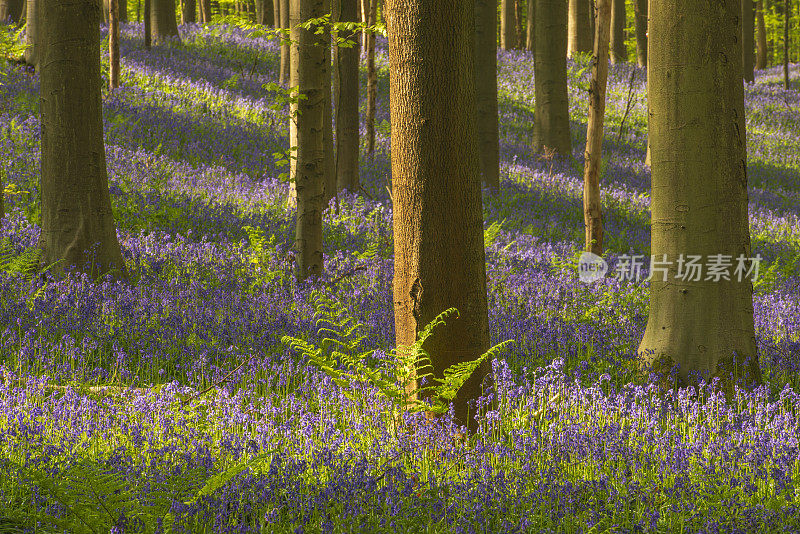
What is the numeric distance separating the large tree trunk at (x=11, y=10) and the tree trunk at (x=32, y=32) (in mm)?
4693

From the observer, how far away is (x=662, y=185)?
17.5 feet

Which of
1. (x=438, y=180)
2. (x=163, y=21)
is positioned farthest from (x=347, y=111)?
(x=163, y=21)

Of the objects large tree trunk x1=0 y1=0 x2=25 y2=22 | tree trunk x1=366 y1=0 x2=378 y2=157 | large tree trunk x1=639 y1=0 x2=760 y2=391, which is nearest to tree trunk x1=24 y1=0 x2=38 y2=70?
large tree trunk x1=0 y1=0 x2=25 y2=22

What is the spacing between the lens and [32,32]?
42.3ft

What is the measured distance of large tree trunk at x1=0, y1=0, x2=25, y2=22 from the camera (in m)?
17.4

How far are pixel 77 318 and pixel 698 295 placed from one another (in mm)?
4848

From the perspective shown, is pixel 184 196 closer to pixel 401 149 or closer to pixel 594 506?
pixel 401 149

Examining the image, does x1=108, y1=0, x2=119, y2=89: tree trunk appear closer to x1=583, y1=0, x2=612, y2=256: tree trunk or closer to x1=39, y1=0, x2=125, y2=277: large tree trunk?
x1=39, y1=0, x2=125, y2=277: large tree trunk

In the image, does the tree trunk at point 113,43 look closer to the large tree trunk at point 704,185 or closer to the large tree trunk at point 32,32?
the large tree trunk at point 32,32

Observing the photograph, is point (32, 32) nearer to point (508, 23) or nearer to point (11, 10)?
point (11, 10)

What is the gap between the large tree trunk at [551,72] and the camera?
49.4ft

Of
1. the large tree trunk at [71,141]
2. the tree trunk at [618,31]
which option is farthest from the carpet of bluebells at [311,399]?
the tree trunk at [618,31]

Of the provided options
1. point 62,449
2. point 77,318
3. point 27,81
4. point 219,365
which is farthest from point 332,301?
point 27,81

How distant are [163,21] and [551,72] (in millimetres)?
12520
